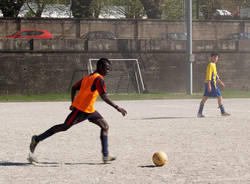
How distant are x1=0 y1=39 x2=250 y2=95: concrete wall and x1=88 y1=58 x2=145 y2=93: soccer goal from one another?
0.20 feet

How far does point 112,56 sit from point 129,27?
31.4 ft

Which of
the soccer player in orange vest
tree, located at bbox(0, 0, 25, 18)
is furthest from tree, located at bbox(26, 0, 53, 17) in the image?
the soccer player in orange vest

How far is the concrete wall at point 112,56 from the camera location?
29.4 metres

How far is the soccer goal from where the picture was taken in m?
30.4

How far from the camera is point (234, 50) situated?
32812 mm

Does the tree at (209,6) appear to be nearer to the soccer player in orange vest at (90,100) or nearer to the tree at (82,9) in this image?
the tree at (82,9)

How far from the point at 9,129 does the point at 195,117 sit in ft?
17.9

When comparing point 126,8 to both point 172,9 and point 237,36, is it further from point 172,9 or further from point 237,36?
point 237,36

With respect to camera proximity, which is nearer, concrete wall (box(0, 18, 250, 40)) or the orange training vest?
the orange training vest

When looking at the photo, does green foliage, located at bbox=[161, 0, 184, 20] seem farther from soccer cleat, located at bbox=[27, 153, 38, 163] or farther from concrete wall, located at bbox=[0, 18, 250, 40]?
soccer cleat, located at bbox=[27, 153, 38, 163]

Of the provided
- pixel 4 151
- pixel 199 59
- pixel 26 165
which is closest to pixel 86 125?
pixel 4 151

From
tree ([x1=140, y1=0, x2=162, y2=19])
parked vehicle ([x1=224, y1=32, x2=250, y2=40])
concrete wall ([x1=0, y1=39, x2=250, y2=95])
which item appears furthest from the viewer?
tree ([x1=140, y1=0, x2=162, y2=19])

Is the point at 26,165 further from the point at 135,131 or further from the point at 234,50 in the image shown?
the point at 234,50

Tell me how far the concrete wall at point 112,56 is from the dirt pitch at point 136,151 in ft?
45.1
